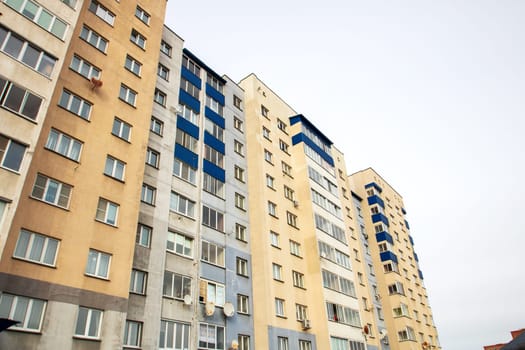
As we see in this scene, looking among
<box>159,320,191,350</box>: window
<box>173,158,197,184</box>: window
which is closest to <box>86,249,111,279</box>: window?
<box>159,320,191,350</box>: window

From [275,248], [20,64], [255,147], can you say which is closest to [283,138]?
[255,147]

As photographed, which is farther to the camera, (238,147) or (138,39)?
(238,147)

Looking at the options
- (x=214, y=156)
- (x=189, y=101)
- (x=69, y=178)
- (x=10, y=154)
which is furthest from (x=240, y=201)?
(x=10, y=154)

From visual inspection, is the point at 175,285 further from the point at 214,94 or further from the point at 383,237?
the point at 383,237

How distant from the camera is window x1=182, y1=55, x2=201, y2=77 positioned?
3684 centimetres

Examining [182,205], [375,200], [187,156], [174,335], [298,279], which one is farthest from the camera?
[375,200]

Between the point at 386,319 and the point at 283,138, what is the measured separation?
31.9 metres

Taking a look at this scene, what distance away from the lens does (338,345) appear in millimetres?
33500

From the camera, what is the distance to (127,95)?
27016mm

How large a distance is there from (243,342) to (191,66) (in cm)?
2633

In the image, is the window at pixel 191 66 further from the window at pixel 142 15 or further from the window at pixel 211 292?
the window at pixel 211 292

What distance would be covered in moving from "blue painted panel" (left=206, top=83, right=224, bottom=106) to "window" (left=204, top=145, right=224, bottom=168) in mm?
6783

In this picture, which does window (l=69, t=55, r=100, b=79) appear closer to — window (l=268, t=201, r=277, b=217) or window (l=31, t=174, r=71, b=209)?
window (l=31, t=174, r=71, b=209)

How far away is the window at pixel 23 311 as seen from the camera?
633 inches
